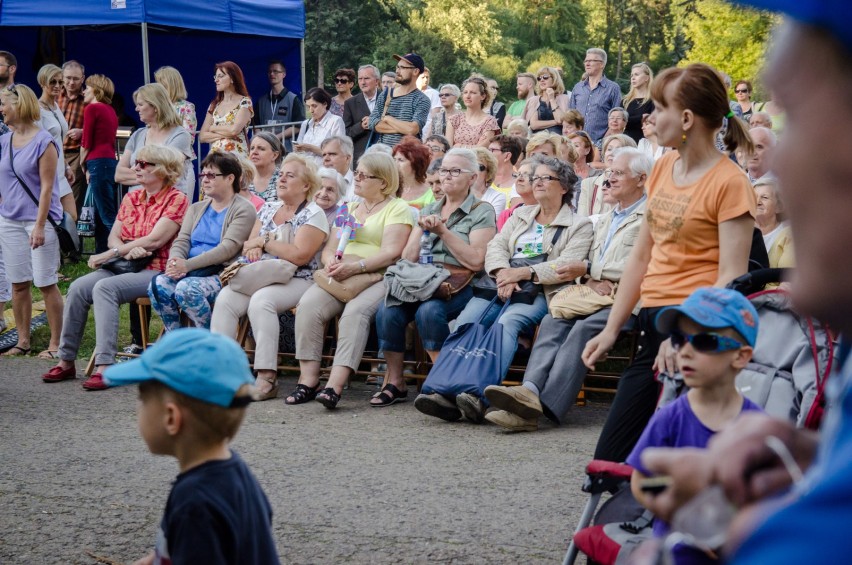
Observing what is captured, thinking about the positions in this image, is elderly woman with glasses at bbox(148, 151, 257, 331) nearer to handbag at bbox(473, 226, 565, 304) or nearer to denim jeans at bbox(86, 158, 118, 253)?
handbag at bbox(473, 226, 565, 304)

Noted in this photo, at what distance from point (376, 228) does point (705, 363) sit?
16.7 ft

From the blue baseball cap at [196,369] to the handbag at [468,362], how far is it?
454 cm

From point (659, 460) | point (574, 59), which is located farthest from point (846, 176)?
point (574, 59)

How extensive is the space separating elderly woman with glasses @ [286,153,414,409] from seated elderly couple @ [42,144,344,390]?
0.36m

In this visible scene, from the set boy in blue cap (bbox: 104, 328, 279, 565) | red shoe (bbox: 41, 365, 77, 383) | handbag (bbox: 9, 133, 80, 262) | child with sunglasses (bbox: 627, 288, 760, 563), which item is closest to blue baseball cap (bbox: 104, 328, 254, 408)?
boy in blue cap (bbox: 104, 328, 279, 565)

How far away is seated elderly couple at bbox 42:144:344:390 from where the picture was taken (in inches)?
336

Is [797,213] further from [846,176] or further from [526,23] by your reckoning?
[526,23]

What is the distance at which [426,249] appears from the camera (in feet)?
26.3

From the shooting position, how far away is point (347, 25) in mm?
41906

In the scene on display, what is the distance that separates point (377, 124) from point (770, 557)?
11675 mm

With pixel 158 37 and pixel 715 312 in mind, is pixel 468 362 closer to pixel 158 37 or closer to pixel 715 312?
pixel 715 312

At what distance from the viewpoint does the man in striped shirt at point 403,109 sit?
12.0 m

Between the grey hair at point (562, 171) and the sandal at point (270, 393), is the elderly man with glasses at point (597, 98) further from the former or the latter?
the sandal at point (270, 393)

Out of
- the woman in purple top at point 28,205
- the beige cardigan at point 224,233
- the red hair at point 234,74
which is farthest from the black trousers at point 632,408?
the red hair at point 234,74
